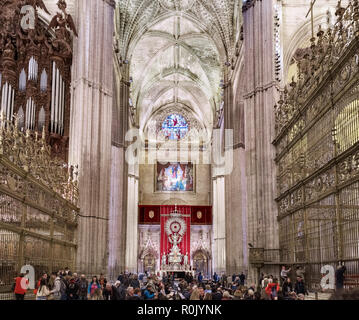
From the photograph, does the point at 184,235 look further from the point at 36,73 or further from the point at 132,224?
the point at 36,73

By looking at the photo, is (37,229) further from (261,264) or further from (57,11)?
(57,11)

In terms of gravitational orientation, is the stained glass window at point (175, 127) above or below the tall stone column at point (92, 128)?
above

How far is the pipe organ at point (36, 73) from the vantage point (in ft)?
58.4

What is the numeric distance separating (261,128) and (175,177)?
25972mm

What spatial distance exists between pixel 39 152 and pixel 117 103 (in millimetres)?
15198

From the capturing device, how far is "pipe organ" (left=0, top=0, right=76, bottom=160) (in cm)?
1780

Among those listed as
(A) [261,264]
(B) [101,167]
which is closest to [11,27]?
(B) [101,167]

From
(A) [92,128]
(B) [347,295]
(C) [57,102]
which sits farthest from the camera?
(C) [57,102]

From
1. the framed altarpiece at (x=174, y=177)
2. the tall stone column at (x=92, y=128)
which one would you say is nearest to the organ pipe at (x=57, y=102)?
the tall stone column at (x=92, y=128)

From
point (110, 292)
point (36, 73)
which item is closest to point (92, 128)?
point (36, 73)

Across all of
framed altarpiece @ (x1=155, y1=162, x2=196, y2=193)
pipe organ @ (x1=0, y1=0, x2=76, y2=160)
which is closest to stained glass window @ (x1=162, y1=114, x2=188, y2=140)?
framed altarpiece @ (x1=155, y1=162, x2=196, y2=193)

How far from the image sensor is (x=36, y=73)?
18.2m

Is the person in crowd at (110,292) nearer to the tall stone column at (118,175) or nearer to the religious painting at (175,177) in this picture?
the tall stone column at (118,175)

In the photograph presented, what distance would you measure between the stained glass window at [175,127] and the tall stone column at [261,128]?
25.6 metres
